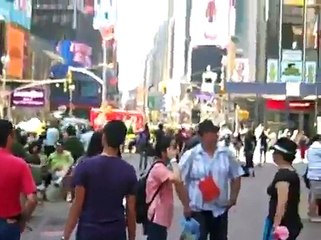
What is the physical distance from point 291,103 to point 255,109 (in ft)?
35.2

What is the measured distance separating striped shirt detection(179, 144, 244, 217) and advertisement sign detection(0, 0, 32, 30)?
6996cm

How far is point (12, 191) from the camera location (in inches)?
289

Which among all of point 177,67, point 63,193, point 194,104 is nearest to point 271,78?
point 194,104

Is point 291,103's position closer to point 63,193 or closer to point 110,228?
point 63,193

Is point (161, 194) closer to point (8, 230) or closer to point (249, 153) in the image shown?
point (8, 230)

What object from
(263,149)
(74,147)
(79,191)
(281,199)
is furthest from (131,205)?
(263,149)

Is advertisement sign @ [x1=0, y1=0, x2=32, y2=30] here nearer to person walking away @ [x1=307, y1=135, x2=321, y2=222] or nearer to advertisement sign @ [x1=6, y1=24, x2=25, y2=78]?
advertisement sign @ [x1=6, y1=24, x2=25, y2=78]

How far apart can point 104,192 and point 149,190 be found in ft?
6.31

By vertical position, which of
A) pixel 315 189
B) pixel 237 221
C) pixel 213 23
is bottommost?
pixel 237 221

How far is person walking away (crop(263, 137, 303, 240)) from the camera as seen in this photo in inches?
328

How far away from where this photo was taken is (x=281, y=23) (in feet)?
267

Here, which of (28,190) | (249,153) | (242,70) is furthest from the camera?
(242,70)

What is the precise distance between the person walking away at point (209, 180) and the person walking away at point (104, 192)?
2.56m

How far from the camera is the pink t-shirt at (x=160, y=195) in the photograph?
8.94m
